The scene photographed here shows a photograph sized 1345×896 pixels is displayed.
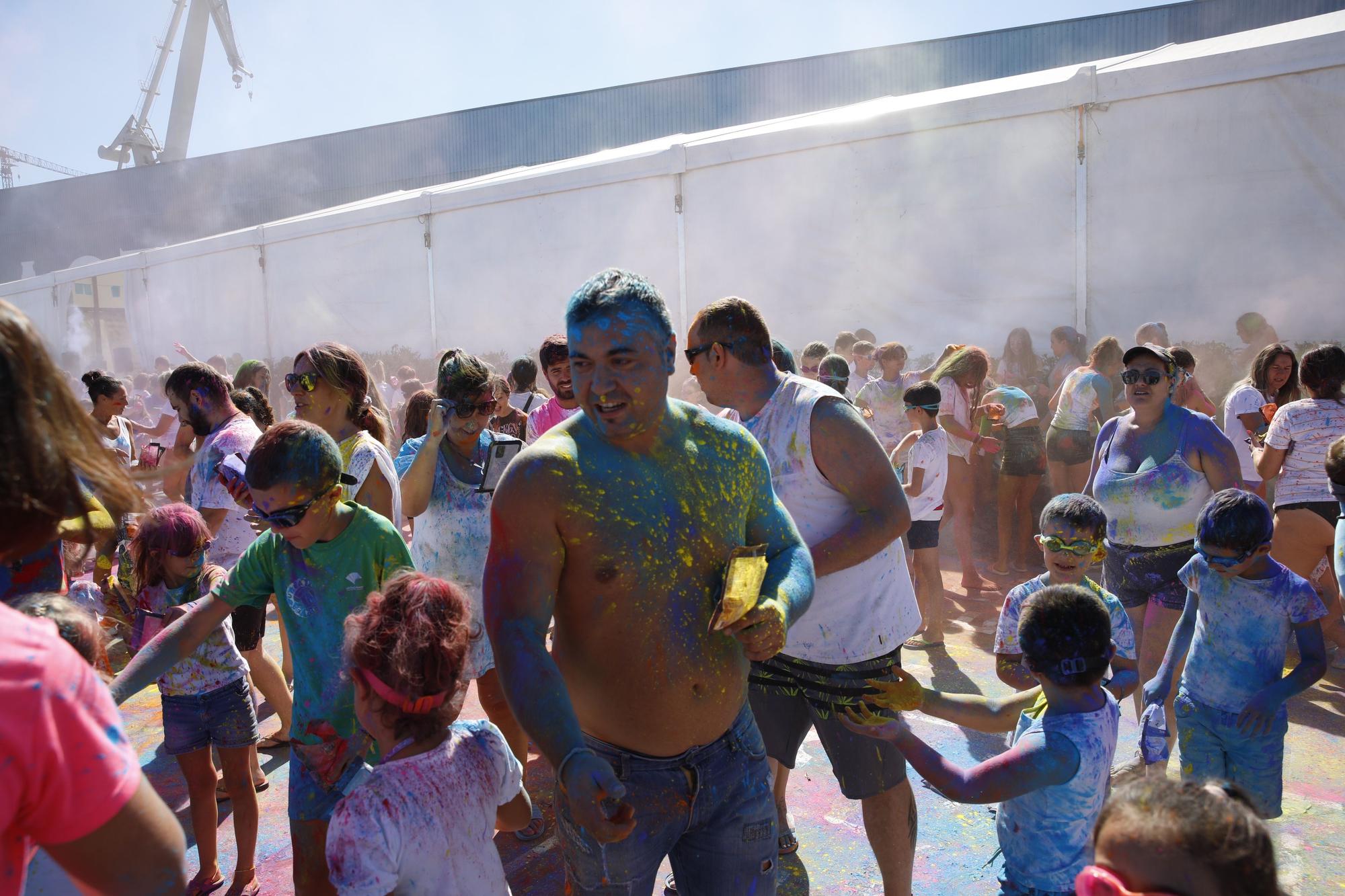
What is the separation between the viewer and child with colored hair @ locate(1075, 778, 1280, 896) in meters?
1.28

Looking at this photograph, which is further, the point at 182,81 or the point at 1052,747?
the point at 182,81

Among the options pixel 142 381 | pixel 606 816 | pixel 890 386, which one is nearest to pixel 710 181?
pixel 890 386

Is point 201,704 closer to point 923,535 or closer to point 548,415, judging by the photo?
point 548,415

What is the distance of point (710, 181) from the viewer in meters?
9.65

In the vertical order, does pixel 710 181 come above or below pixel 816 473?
above

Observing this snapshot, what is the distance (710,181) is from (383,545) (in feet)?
26.0

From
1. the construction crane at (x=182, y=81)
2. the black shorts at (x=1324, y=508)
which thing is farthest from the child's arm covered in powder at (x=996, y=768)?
the construction crane at (x=182, y=81)

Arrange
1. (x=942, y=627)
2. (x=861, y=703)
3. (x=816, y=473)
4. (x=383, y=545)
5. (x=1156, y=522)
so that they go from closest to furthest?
(x=861, y=703), (x=383, y=545), (x=816, y=473), (x=1156, y=522), (x=942, y=627)

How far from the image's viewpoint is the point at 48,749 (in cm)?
100

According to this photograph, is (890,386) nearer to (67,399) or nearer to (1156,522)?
(1156,522)

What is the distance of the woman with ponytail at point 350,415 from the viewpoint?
11.6 ft

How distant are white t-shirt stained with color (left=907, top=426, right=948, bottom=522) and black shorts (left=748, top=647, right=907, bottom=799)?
2799 mm

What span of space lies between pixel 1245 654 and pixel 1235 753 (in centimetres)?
35

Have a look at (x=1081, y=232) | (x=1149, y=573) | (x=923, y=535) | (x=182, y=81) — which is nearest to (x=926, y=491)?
(x=923, y=535)
